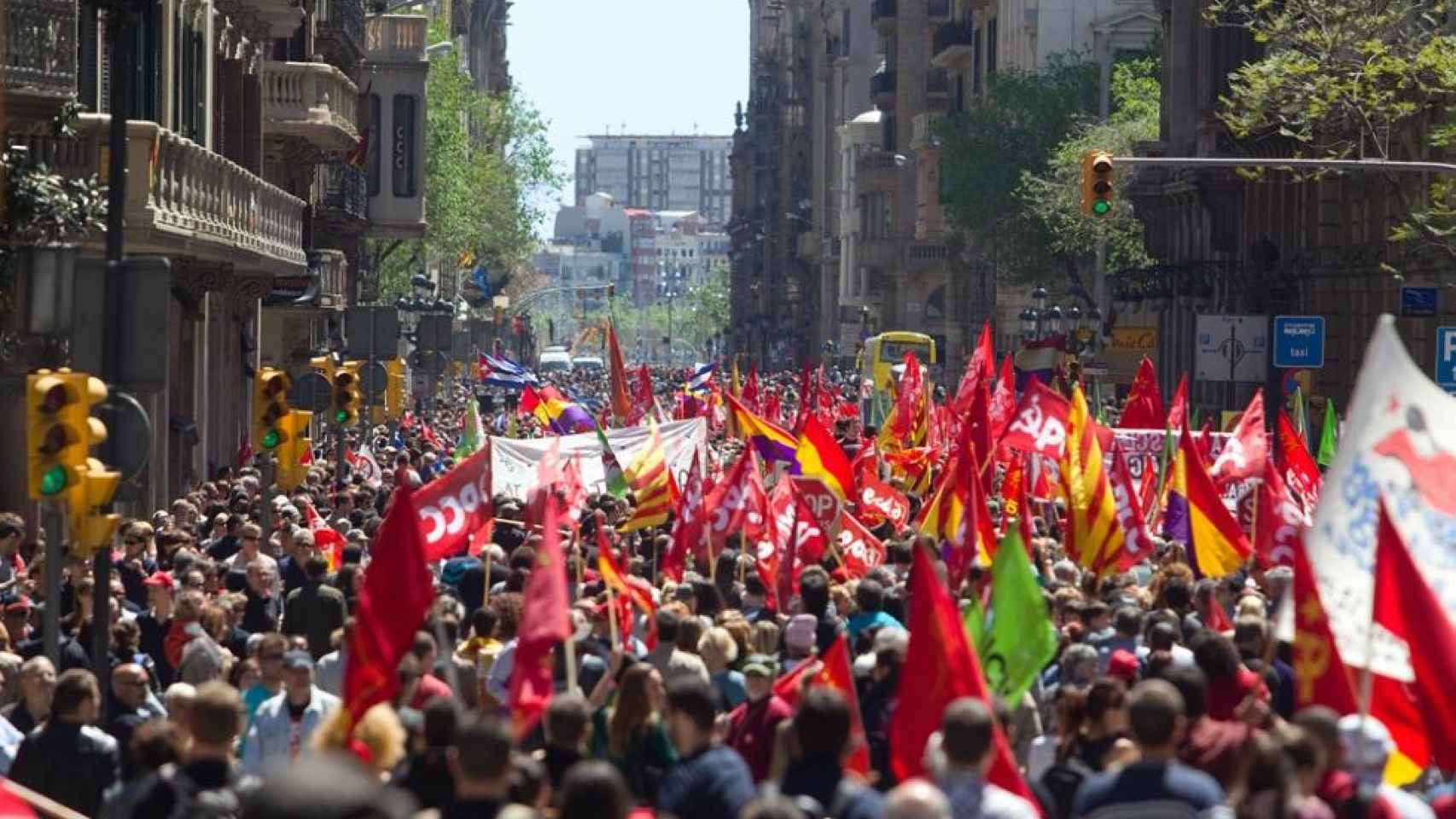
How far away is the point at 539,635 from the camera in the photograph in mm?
11094

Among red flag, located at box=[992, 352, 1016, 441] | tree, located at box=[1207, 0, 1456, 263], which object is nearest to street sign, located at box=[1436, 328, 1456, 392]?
red flag, located at box=[992, 352, 1016, 441]

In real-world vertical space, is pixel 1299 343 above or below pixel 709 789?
above

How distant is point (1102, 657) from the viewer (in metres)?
14.2

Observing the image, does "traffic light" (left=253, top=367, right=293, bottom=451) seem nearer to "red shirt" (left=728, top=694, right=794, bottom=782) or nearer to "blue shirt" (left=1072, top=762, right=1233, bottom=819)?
"red shirt" (left=728, top=694, right=794, bottom=782)

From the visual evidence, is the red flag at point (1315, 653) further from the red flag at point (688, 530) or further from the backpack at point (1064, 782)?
the red flag at point (688, 530)

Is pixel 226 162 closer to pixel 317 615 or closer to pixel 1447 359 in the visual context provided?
pixel 1447 359

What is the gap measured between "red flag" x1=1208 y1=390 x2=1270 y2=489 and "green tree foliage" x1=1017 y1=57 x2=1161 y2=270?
39.7m

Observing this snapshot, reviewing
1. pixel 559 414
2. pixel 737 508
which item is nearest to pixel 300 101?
pixel 559 414

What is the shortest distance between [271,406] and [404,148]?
1596 inches

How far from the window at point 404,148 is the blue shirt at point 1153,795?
56.3 metres

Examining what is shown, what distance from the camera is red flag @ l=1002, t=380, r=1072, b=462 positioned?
23.6m

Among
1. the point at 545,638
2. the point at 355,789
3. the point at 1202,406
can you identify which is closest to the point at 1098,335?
the point at 1202,406

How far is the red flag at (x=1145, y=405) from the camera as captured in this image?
1125 inches

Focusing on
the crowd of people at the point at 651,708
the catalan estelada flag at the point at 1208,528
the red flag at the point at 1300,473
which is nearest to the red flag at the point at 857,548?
the crowd of people at the point at 651,708
